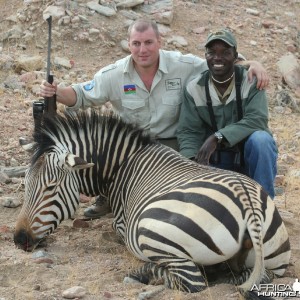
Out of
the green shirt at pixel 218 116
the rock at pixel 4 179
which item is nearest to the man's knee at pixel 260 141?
Result: the green shirt at pixel 218 116

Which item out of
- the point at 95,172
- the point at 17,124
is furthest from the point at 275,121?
the point at 95,172

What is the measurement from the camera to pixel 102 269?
473 centimetres

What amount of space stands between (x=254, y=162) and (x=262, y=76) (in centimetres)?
72

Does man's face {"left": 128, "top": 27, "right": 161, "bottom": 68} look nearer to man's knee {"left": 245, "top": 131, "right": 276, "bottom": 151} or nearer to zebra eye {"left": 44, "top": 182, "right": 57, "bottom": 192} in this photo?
man's knee {"left": 245, "top": 131, "right": 276, "bottom": 151}

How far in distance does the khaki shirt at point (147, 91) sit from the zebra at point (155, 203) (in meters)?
0.89

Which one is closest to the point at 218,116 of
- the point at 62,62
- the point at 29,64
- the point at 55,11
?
the point at 29,64

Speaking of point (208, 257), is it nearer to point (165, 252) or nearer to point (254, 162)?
point (165, 252)

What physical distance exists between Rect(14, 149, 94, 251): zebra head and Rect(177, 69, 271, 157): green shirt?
1.19 meters

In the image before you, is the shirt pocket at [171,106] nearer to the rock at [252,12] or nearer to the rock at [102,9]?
the rock at [102,9]

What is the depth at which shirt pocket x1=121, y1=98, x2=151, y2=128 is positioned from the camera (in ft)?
20.3

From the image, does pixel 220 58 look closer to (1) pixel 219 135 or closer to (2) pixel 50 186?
(1) pixel 219 135

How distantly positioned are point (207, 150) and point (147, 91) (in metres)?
1.00

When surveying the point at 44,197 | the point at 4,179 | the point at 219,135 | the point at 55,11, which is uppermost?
the point at 55,11

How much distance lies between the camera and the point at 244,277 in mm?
4332
